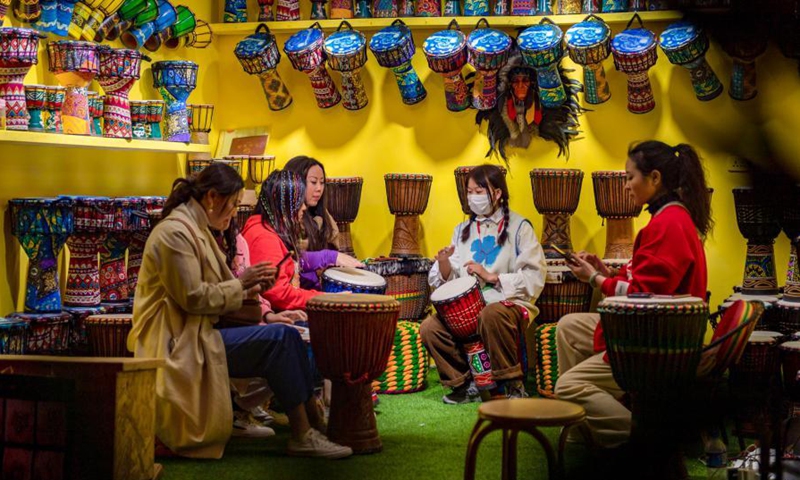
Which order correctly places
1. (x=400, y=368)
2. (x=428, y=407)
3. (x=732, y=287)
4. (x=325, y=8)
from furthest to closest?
(x=325, y=8) → (x=732, y=287) → (x=400, y=368) → (x=428, y=407)

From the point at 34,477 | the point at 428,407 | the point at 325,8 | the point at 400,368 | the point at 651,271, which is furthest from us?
the point at 325,8

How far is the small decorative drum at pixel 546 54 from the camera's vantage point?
6043 mm

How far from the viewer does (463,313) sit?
215 inches

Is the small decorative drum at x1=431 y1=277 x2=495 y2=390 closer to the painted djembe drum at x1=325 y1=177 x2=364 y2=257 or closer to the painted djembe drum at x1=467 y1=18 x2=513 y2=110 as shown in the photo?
the painted djembe drum at x1=325 y1=177 x2=364 y2=257

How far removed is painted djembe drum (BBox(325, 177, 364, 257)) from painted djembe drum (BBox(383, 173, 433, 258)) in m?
0.22

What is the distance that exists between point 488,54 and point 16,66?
2.84 metres

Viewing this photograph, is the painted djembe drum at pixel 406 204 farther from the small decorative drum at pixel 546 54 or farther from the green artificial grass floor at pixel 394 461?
the green artificial grass floor at pixel 394 461

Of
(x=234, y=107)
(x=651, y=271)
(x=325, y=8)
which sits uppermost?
(x=325, y=8)

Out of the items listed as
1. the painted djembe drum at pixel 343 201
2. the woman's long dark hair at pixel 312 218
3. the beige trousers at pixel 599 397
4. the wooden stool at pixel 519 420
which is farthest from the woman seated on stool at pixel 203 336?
the painted djembe drum at pixel 343 201

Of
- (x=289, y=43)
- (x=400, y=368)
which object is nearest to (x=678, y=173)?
(x=400, y=368)

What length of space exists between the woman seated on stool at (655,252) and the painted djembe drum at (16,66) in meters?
2.74

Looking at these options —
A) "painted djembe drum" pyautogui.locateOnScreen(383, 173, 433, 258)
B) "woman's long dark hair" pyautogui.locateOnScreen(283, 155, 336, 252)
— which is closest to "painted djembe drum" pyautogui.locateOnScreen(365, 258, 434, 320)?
"painted djembe drum" pyautogui.locateOnScreen(383, 173, 433, 258)

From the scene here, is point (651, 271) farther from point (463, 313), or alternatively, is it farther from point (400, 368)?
point (400, 368)

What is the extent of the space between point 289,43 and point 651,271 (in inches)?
136
